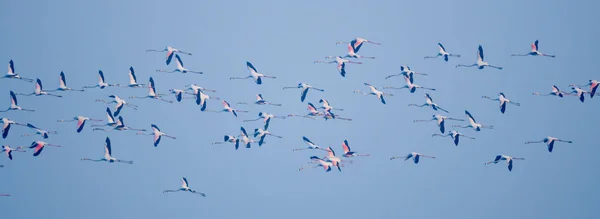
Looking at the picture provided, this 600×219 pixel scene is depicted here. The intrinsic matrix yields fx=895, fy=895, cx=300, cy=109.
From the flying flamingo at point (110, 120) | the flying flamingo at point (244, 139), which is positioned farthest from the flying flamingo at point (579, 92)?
the flying flamingo at point (110, 120)

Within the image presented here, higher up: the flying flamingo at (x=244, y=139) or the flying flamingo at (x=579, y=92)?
the flying flamingo at (x=579, y=92)

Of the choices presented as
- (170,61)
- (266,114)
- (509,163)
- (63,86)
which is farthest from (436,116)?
(63,86)

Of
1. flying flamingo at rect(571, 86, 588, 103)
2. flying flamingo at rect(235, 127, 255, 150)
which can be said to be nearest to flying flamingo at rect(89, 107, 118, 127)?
flying flamingo at rect(235, 127, 255, 150)

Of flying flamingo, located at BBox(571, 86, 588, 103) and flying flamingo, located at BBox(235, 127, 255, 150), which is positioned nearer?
flying flamingo, located at BBox(571, 86, 588, 103)

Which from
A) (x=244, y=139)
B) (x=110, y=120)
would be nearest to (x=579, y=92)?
(x=244, y=139)

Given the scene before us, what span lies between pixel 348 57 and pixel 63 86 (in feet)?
40.9

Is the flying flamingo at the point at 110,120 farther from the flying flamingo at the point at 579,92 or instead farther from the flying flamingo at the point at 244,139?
the flying flamingo at the point at 579,92

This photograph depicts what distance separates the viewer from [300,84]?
121 feet

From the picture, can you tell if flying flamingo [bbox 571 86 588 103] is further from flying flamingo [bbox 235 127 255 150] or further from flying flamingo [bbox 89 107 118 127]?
flying flamingo [bbox 89 107 118 127]

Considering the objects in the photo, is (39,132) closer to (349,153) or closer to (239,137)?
(239,137)

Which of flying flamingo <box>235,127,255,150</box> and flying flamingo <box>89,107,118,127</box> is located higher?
flying flamingo <box>89,107,118,127</box>

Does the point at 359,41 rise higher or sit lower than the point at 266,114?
higher

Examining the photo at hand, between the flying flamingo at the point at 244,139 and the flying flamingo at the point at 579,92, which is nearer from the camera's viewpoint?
the flying flamingo at the point at 579,92

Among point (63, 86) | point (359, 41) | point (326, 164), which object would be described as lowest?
point (326, 164)
